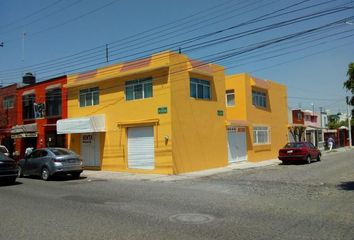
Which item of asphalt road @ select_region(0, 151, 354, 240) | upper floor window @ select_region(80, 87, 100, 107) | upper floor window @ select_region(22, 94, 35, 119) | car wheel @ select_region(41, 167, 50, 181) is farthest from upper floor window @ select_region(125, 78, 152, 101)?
upper floor window @ select_region(22, 94, 35, 119)

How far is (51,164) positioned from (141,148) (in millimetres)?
5619

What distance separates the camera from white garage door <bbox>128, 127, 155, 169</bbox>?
953 inches

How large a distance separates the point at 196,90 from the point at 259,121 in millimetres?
10337

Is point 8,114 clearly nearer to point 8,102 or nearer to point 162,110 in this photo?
point 8,102

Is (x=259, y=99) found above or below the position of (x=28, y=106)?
above

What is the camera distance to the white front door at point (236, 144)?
95.6 ft

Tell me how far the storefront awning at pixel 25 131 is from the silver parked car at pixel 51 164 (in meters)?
10.2

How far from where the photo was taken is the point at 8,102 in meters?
36.6

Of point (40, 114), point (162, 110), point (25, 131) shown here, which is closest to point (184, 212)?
point (162, 110)

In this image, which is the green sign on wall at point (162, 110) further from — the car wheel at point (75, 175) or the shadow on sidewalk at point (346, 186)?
the shadow on sidewalk at point (346, 186)

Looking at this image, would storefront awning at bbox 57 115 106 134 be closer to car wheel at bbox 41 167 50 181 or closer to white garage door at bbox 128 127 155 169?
white garage door at bbox 128 127 155 169

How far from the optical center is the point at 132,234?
8.20 meters

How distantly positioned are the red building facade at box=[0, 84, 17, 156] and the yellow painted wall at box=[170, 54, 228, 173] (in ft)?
58.5

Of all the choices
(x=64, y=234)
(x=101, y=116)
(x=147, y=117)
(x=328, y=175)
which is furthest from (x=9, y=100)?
(x=64, y=234)
